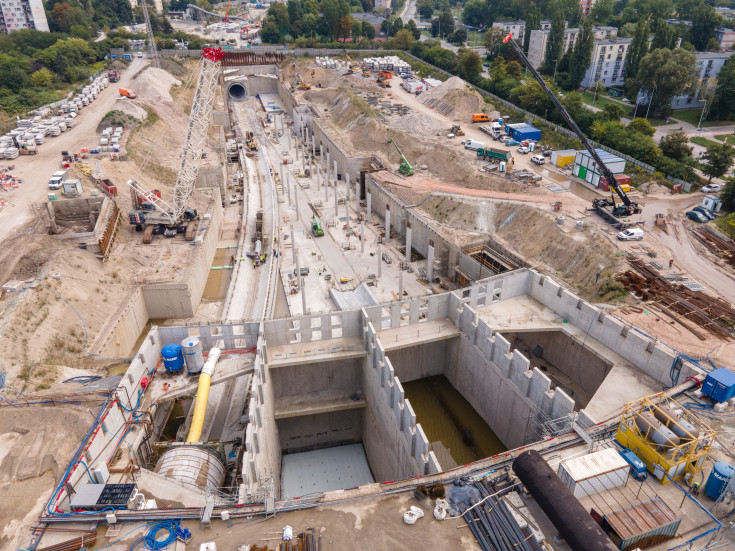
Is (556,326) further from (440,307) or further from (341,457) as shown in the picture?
(341,457)

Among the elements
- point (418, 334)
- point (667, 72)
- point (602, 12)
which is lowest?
point (418, 334)

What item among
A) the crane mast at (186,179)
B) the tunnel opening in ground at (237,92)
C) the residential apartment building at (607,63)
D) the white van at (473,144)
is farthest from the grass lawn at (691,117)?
the tunnel opening in ground at (237,92)

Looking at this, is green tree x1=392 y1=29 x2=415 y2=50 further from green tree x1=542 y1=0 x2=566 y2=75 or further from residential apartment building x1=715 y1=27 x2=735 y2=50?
residential apartment building x1=715 y1=27 x2=735 y2=50

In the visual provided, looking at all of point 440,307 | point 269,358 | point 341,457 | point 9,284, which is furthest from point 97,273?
point 440,307

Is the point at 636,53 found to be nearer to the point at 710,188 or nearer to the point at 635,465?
the point at 710,188

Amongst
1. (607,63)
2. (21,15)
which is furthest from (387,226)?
(21,15)

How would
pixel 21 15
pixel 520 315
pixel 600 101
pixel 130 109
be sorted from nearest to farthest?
1. pixel 520 315
2. pixel 130 109
3. pixel 600 101
4. pixel 21 15

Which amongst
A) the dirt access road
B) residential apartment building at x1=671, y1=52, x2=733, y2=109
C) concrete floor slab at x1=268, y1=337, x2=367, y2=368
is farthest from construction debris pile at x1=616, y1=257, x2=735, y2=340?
residential apartment building at x1=671, y1=52, x2=733, y2=109
